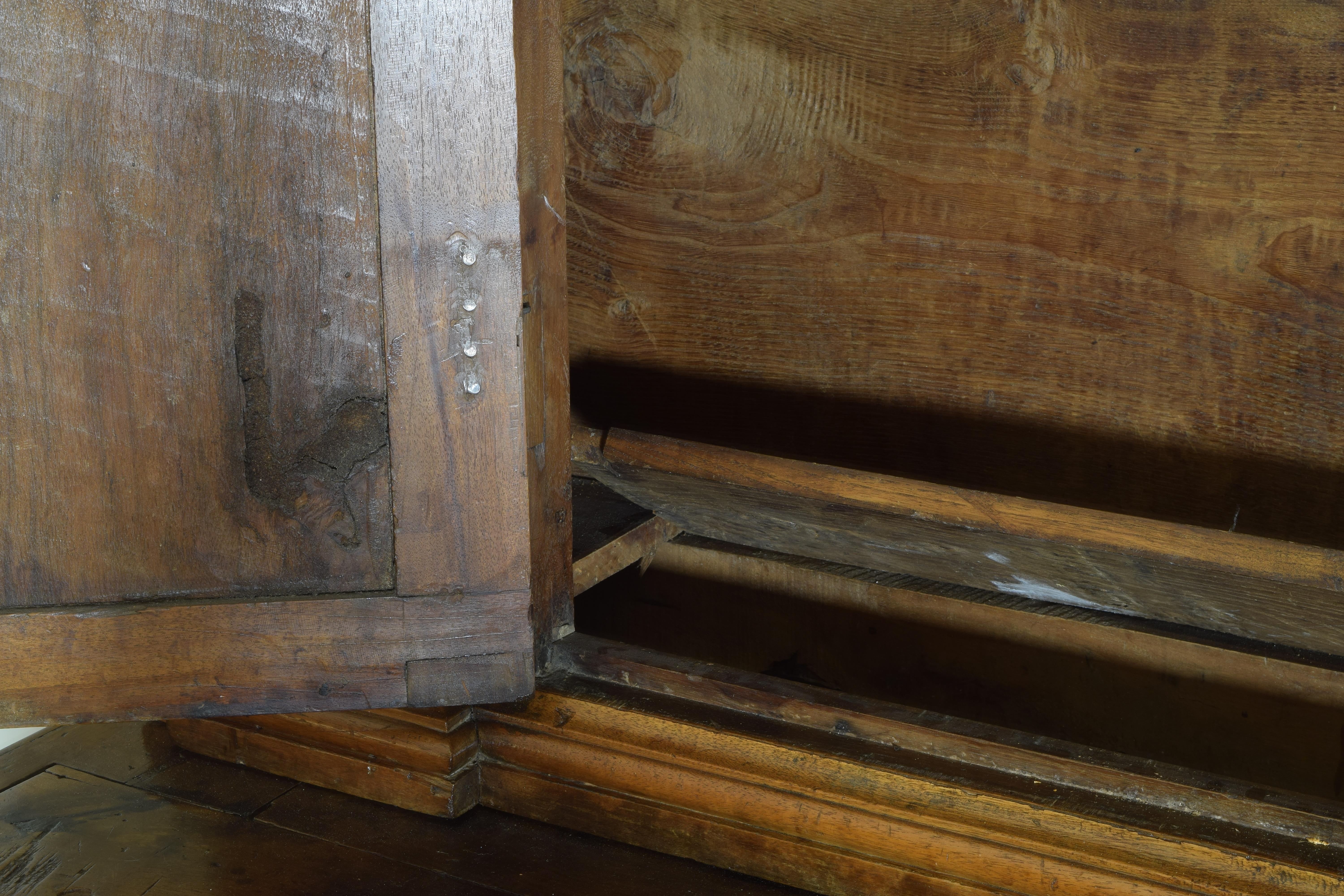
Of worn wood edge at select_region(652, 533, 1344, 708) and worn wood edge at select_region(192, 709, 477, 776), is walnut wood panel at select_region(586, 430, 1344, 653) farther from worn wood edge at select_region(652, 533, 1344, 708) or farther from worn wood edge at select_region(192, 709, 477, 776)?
worn wood edge at select_region(192, 709, 477, 776)

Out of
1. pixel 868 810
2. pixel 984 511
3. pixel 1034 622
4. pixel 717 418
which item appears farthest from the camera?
pixel 717 418

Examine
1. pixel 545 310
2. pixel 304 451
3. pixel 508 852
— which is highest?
pixel 545 310

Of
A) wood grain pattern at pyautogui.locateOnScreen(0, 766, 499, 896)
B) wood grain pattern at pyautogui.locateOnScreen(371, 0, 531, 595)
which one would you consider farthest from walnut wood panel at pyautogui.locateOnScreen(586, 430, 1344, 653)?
wood grain pattern at pyautogui.locateOnScreen(0, 766, 499, 896)

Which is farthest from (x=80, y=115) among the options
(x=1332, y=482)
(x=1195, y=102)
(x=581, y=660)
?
(x=1332, y=482)

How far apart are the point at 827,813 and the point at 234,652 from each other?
0.58 metres

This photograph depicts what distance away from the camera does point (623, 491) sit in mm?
1466

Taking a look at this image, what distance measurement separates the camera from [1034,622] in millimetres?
1455

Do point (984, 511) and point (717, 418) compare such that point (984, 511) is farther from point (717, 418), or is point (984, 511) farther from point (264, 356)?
point (264, 356)

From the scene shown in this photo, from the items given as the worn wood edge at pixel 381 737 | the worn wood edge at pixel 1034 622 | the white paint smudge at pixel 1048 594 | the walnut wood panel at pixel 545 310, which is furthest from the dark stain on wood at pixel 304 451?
the white paint smudge at pixel 1048 594

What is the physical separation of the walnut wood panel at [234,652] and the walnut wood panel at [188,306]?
2 centimetres

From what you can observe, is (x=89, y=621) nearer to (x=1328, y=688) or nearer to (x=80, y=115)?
(x=80, y=115)

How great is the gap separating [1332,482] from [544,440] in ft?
3.00

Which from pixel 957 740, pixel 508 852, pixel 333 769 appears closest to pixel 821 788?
pixel 957 740

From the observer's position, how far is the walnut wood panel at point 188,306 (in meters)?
0.86
